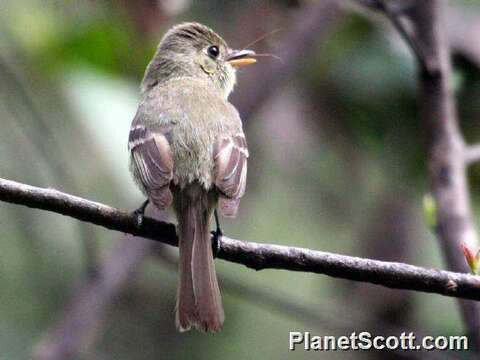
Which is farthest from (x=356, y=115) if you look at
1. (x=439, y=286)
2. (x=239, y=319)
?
(x=439, y=286)

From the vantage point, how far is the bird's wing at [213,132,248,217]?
12.7 ft

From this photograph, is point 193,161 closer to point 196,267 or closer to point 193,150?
point 193,150

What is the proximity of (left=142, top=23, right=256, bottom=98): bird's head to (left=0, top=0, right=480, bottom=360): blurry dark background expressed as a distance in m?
0.18

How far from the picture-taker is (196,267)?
3666 millimetres

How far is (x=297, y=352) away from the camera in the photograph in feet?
21.9

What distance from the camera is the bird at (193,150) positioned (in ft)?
12.0

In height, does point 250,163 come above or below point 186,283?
below

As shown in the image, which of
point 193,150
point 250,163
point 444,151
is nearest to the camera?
point 193,150

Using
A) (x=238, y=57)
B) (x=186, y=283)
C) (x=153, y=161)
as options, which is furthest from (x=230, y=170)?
(x=238, y=57)

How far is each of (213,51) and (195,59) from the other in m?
0.12

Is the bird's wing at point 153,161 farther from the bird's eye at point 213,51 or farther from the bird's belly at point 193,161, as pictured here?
the bird's eye at point 213,51

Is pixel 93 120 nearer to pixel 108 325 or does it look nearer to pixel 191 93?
pixel 191 93

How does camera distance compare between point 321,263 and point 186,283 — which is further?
point 186,283

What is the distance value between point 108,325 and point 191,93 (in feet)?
8.11
